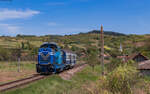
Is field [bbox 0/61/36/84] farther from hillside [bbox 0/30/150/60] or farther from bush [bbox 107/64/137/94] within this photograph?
bush [bbox 107/64/137/94]

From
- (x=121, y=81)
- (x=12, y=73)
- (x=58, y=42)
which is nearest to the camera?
(x=121, y=81)

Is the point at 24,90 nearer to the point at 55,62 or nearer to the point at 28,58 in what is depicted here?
the point at 55,62

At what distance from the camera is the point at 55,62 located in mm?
29688

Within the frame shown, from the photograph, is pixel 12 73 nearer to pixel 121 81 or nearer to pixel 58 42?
pixel 121 81

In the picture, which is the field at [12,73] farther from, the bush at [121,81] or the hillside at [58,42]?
the bush at [121,81]

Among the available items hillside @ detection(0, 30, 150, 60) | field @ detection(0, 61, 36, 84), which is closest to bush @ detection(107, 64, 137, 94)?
field @ detection(0, 61, 36, 84)

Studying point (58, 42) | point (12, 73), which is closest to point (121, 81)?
point (12, 73)

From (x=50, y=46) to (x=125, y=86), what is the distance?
17.9 metres

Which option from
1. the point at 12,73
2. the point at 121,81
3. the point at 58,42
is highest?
the point at 58,42

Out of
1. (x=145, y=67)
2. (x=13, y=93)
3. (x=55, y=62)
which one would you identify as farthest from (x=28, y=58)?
(x=13, y=93)

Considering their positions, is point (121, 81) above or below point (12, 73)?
above

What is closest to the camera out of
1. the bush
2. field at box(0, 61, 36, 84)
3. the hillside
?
the bush

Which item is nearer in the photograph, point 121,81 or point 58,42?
point 121,81

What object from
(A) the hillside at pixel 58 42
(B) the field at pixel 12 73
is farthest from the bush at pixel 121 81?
(A) the hillside at pixel 58 42
